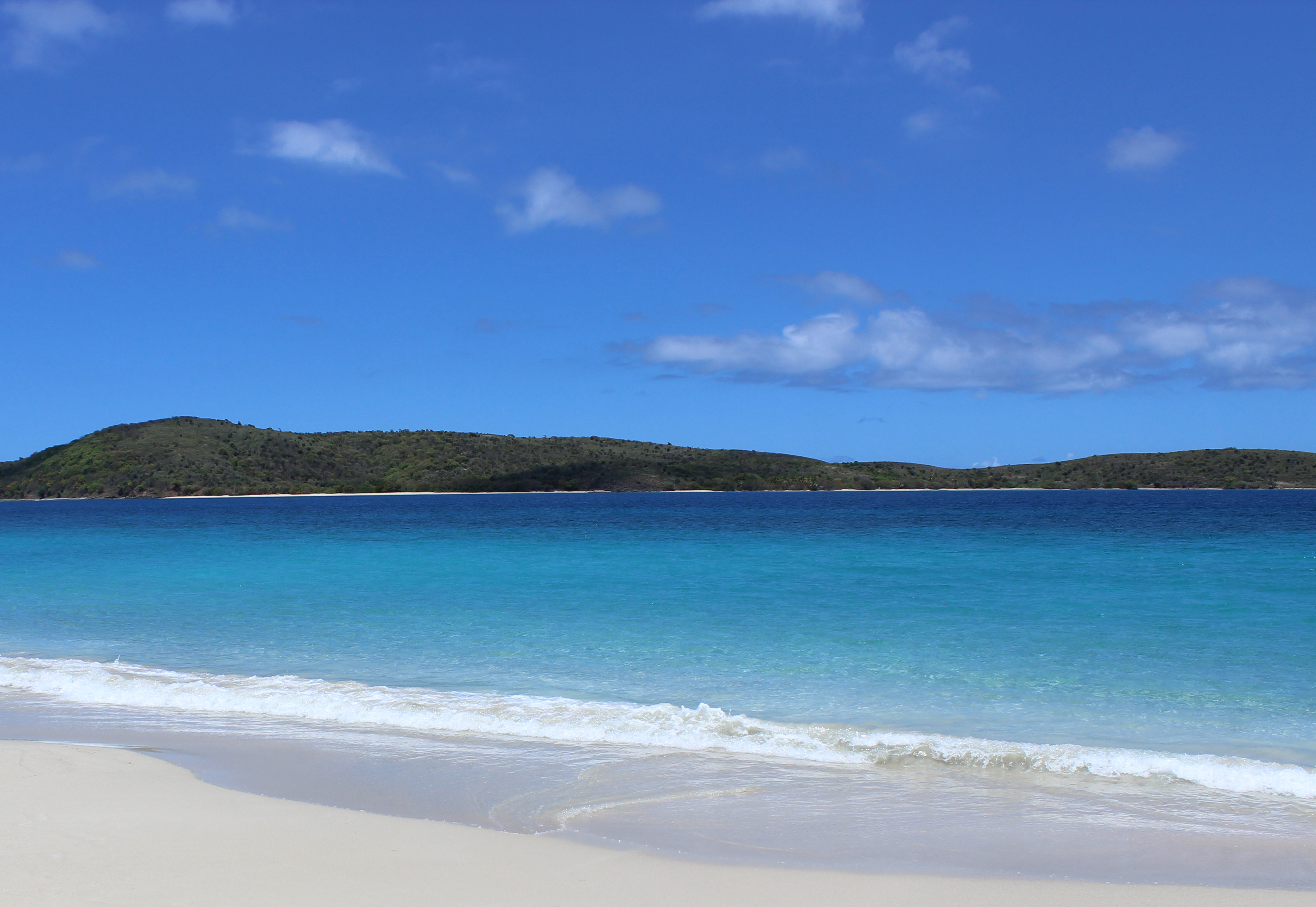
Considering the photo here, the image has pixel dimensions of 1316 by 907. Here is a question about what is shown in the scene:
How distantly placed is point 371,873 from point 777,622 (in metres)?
10.6

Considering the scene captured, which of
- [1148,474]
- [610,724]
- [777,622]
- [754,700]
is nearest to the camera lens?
[610,724]

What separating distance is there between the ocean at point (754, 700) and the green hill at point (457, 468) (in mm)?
97433

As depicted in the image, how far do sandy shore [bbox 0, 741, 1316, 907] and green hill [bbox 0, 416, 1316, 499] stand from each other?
113 m

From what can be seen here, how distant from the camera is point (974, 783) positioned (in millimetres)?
6746

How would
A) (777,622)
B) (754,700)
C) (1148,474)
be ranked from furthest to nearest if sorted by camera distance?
1. (1148,474)
2. (777,622)
3. (754,700)

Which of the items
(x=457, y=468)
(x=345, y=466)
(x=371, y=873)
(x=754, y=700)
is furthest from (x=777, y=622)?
(x=345, y=466)

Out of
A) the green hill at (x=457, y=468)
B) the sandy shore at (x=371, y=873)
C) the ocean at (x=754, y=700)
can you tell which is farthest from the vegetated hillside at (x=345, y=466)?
the sandy shore at (x=371, y=873)

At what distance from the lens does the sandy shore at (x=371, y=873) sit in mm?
4605

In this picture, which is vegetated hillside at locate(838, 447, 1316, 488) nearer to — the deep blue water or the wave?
the deep blue water

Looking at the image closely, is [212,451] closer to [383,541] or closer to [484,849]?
[383,541]

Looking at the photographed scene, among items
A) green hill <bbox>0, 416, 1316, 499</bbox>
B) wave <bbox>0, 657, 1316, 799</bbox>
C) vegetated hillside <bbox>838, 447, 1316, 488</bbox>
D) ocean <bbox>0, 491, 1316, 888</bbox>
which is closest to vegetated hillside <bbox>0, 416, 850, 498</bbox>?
green hill <bbox>0, 416, 1316, 499</bbox>

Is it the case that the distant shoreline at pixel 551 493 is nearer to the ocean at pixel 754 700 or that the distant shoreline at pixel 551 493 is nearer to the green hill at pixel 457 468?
the green hill at pixel 457 468

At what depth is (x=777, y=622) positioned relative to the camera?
48.9 ft

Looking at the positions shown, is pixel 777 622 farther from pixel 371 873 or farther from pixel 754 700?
pixel 371 873
